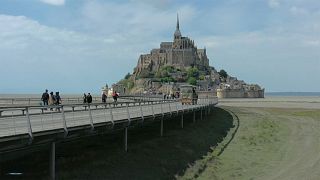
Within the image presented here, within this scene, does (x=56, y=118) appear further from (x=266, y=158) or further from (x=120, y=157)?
(x=266, y=158)

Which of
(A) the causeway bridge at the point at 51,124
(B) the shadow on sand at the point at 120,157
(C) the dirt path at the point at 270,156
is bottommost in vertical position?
(C) the dirt path at the point at 270,156

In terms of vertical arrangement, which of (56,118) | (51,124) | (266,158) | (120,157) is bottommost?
(266,158)

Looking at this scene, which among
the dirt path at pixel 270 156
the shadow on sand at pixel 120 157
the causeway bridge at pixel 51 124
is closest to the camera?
the causeway bridge at pixel 51 124

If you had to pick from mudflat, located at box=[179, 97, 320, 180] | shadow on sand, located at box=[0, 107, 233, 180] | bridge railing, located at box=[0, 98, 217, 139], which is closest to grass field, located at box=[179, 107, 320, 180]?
mudflat, located at box=[179, 97, 320, 180]

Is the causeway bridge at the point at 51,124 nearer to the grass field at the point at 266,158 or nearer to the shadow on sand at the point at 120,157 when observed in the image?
the shadow on sand at the point at 120,157

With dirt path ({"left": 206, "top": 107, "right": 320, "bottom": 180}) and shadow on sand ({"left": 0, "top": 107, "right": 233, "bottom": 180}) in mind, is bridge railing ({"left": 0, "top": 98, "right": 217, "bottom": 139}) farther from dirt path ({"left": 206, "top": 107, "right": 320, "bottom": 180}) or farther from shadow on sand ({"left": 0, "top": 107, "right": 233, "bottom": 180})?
dirt path ({"left": 206, "top": 107, "right": 320, "bottom": 180})

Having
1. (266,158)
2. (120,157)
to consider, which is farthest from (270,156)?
(120,157)

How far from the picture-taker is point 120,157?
24.2 metres

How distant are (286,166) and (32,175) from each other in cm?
1650

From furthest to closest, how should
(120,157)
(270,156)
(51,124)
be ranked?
1. (270,156)
2. (120,157)
3. (51,124)

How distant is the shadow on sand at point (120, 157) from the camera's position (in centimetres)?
1952

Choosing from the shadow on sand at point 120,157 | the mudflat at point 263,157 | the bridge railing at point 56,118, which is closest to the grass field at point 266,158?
the mudflat at point 263,157

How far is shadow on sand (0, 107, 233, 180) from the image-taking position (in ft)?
Answer: 64.0

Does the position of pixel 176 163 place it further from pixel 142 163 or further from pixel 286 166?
pixel 286 166
